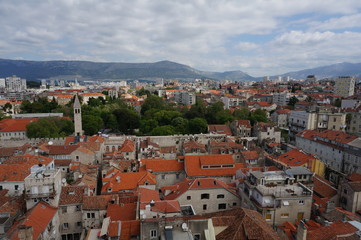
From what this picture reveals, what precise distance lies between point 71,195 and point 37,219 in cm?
459

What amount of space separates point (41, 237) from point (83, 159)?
19700 millimetres

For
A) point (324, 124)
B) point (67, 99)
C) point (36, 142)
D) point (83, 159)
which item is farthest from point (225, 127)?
point (67, 99)

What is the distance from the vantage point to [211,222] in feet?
52.6

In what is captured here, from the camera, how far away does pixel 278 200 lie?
21766mm

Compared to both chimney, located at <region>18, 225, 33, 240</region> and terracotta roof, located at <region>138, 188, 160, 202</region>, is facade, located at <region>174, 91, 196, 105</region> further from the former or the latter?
chimney, located at <region>18, 225, 33, 240</region>

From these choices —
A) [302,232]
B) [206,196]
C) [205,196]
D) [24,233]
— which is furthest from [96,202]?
[302,232]

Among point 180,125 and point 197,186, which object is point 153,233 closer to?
point 197,186

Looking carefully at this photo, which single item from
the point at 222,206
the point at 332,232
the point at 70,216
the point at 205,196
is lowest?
the point at 222,206

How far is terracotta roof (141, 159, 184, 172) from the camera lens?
3400 centimetres

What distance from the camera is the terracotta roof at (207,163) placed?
32.7 meters

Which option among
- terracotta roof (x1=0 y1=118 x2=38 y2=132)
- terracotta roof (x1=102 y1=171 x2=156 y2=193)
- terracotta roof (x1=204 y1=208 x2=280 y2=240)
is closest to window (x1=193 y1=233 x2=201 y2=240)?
terracotta roof (x1=204 y1=208 x2=280 y2=240)

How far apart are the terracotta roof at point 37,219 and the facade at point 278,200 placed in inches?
696

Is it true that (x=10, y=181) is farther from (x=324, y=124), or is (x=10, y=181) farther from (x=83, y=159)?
(x=324, y=124)

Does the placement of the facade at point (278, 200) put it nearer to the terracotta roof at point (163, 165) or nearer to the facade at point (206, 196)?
the facade at point (206, 196)
